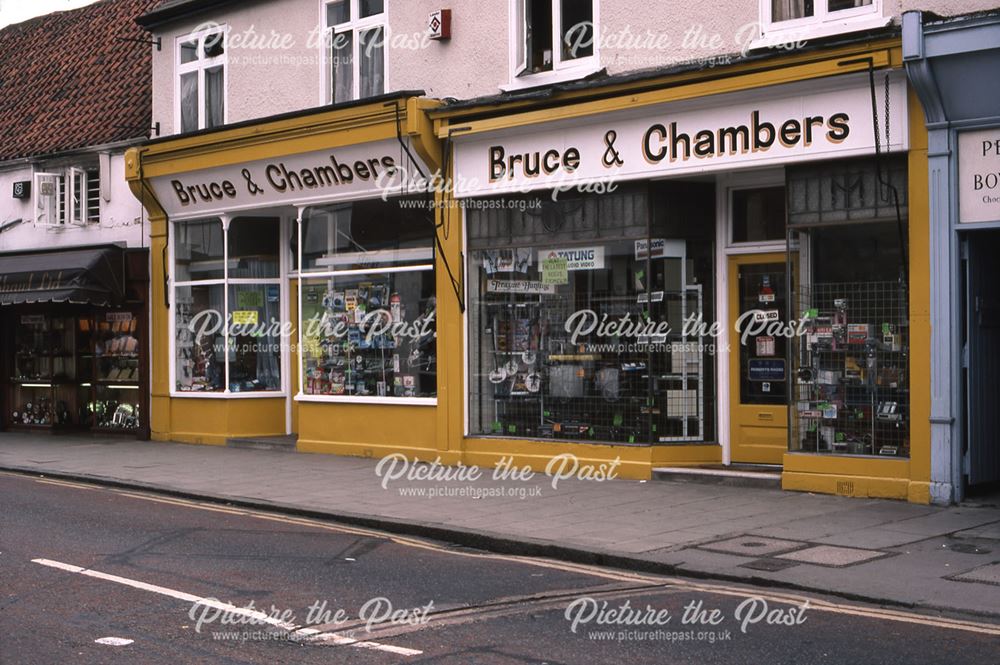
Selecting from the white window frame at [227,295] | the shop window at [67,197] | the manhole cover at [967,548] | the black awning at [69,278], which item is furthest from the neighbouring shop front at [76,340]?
the manhole cover at [967,548]

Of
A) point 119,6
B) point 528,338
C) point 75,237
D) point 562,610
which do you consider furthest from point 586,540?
point 119,6

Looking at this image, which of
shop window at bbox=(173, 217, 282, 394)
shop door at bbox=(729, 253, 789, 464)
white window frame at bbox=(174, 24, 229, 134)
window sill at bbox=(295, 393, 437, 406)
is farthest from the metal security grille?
white window frame at bbox=(174, 24, 229, 134)

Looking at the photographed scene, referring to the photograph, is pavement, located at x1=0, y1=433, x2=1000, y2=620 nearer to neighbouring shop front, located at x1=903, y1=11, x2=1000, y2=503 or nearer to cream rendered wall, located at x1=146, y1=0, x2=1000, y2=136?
neighbouring shop front, located at x1=903, y1=11, x2=1000, y2=503

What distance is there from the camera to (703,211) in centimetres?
1464

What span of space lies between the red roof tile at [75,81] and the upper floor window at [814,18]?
1234 centimetres

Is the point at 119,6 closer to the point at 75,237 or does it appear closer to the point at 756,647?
the point at 75,237

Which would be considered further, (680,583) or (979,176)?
(979,176)

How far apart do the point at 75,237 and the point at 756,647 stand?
18.2m

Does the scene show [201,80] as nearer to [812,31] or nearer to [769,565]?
[812,31]

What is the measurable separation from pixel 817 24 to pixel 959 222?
2.66 meters

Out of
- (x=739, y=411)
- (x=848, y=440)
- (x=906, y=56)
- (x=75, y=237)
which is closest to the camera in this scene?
(x=906, y=56)

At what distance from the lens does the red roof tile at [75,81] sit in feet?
72.7

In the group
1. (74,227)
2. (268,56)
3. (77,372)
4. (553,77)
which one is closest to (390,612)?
(553,77)

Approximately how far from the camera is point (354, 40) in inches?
693
